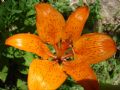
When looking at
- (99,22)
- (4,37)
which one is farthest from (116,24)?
(4,37)

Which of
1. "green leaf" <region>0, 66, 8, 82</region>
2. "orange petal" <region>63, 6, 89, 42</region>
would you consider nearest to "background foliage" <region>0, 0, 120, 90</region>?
"green leaf" <region>0, 66, 8, 82</region>

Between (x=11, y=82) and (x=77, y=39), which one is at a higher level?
(x=77, y=39)

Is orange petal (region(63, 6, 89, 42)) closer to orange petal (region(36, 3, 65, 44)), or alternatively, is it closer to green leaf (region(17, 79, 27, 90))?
orange petal (region(36, 3, 65, 44))

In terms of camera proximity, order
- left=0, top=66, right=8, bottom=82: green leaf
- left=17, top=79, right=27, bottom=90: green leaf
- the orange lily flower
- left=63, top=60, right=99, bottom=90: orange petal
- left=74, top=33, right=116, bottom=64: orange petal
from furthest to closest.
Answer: left=17, top=79, right=27, bottom=90: green leaf
left=0, top=66, right=8, bottom=82: green leaf
left=74, top=33, right=116, bottom=64: orange petal
the orange lily flower
left=63, top=60, right=99, bottom=90: orange petal

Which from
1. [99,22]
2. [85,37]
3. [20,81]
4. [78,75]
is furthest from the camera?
[99,22]

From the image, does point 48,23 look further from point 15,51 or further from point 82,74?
point 82,74

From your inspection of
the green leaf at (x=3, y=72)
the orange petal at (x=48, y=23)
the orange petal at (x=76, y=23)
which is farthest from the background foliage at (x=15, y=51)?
the orange petal at (x=76, y=23)

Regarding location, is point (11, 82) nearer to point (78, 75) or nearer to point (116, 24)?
point (78, 75)
